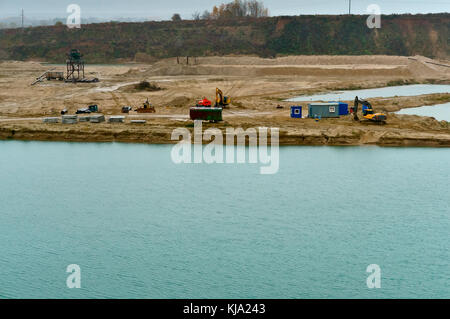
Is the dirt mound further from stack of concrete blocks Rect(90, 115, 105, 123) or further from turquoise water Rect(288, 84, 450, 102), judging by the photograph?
stack of concrete blocks Rect(90, 115, 105, 123)

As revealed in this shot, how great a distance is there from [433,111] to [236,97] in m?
26.4

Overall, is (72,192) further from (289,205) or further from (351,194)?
(351,194)

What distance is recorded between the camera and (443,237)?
1235 inches

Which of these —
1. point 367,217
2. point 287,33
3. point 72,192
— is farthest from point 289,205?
point 287,33

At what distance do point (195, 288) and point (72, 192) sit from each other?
18.3 m

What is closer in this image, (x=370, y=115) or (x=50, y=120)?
(x=370, y=115)

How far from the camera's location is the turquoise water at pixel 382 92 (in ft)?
275
